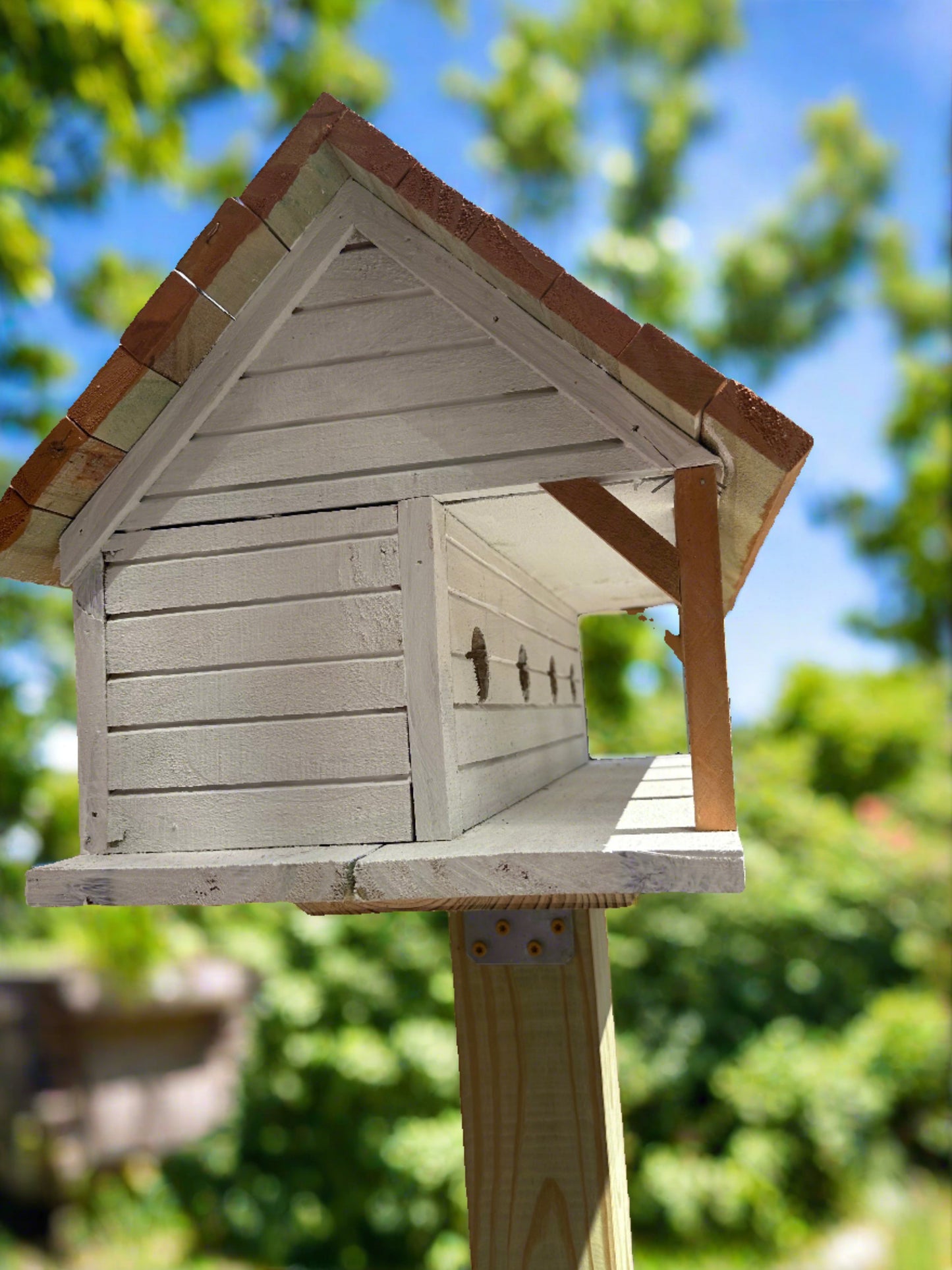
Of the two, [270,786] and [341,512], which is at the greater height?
[341,512]

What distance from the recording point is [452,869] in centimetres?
137

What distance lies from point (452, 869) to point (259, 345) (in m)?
0.94

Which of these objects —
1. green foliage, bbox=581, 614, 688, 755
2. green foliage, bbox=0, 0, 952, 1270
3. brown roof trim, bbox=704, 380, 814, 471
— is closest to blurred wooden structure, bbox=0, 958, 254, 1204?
green foliage, bbox=0, 0, 952, 1270

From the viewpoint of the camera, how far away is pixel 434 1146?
5332mm

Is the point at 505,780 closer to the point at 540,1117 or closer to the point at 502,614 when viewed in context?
the point at 502,614

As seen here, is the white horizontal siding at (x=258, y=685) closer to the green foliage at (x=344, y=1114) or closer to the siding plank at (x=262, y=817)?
the siding plank at (x=262, y=817)

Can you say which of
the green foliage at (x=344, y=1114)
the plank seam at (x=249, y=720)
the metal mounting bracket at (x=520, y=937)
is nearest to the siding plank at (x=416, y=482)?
the plank seam at (x=249, y=720)

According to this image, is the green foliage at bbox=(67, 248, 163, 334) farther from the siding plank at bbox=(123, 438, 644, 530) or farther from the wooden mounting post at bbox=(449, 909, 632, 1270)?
the wooden mounting post at bbox=(449, 909, 632, 1270)

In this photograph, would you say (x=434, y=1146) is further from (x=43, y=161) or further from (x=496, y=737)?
(x=43, y=161)

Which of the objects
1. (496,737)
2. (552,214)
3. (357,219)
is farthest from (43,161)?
(552,214)

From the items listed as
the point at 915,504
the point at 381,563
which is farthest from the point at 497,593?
the point at 915,504

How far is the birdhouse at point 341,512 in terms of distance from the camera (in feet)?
4.85

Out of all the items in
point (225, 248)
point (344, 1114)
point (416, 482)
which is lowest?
point (344, 1114)

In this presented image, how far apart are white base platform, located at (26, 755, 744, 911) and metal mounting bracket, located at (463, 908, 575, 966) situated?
0.43ft
